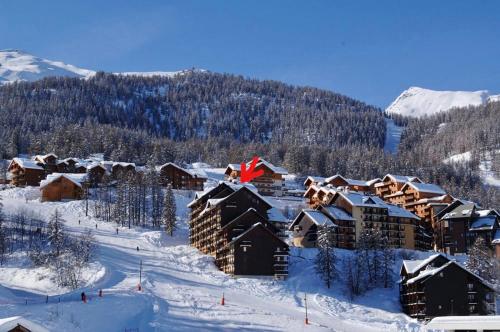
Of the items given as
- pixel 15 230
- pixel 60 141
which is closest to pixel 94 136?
pixel 60 141

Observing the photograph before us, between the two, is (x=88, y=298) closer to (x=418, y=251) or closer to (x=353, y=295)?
(x=353, y=295)

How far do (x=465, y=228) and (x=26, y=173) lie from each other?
88823 mm

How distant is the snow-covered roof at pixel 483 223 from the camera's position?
106 m

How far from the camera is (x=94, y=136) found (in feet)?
624

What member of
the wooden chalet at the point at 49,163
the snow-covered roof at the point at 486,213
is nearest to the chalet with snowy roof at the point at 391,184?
the snow-covered roof at the point at 486,213

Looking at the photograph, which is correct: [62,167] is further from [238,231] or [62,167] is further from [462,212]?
[462,212]

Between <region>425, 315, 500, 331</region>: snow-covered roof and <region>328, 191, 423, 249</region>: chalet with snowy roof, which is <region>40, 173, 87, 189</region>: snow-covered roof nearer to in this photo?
<region>328, 191, 423, 249</region>: chalet with snowy roof

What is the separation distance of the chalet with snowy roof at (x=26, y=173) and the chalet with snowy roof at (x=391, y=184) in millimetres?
75347

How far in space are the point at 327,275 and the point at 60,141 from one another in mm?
115987

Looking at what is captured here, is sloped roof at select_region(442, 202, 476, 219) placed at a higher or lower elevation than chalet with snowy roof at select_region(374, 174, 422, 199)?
lower

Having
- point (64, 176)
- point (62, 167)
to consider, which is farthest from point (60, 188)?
point (62, 167)

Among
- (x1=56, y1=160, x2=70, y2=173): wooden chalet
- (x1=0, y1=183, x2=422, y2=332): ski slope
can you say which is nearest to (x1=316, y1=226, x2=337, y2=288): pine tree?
(x1=0, y1=183, x2=422, y2=332): ski slope

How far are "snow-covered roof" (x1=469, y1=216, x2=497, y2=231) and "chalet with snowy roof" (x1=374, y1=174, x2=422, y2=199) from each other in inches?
1444

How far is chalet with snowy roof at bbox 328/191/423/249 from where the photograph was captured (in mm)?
104750
